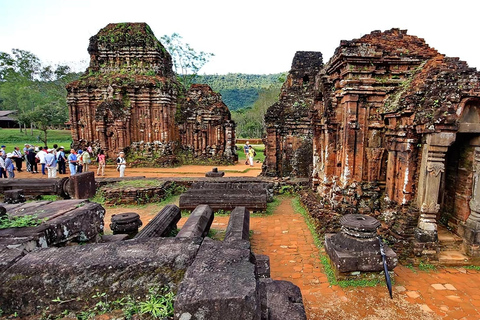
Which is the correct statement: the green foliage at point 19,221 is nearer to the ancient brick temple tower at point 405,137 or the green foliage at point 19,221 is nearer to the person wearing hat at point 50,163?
the ancient brick temple tower at point 405,137

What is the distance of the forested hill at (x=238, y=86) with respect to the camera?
72500mm

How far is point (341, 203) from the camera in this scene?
674cm

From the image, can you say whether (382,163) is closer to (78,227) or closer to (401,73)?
(401,73)

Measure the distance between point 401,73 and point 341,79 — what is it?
133 cm

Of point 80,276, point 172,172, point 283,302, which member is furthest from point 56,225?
point 172,172

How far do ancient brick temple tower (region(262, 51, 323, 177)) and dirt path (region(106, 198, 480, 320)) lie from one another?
6.84 metres

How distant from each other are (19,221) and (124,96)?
17415mm

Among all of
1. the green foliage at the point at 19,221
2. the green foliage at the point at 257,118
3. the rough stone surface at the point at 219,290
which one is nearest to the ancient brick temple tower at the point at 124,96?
the green foliage at the point at 19,221

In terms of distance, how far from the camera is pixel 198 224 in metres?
5.18

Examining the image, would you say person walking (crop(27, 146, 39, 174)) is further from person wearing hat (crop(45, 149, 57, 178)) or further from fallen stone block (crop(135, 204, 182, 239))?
Result: fallen stone block (crop(135, 204, 182, 239))

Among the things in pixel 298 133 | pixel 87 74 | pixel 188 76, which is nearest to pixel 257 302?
pixel 298 133

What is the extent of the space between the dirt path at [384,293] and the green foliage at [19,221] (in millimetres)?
3643

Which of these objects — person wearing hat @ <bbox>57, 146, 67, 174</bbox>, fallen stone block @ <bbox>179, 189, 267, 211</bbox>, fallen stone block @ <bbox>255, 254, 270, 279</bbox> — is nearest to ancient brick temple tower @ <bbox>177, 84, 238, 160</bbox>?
person wearing hat @ <bbox>57, 146, 67, 174</bbox>

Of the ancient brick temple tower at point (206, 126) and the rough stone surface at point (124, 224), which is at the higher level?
the ancient brick temple tower at point (206, 126)
